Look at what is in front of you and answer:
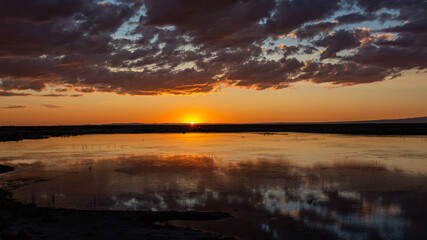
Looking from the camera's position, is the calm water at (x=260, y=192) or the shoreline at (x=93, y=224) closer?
the shoreline at (x=93, y=224)

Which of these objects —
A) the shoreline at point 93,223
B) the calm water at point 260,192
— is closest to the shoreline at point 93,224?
the shoreline at point 93,223

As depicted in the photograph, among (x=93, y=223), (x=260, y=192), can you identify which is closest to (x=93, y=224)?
(x=93, y=223)

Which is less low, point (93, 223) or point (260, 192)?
point (93, 223)

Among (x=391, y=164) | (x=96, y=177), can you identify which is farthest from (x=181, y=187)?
(x=391, y=164)

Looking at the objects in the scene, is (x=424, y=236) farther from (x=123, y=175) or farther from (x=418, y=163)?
(x=418, y=163)

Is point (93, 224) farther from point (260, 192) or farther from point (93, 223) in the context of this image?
point (260, 192)

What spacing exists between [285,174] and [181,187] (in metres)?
12.0

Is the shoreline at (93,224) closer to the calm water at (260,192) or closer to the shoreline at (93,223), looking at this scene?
the shoreline at (93,223)

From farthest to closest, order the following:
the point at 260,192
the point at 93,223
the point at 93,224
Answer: the point at 260,192 < the point at 93,223 < the point at 93,224

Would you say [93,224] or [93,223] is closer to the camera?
[93,224]

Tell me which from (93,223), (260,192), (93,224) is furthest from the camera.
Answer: (260,192)

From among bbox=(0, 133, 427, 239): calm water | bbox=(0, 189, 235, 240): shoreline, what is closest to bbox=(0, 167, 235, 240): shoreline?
bbox=(0, 189, 235, 240): shoreline

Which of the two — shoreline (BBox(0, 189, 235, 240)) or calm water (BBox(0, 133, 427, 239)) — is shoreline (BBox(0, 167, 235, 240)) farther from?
calm water (BBox(0, 133, 427, 239))

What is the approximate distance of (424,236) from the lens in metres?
17.7
